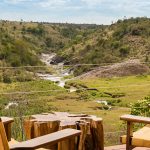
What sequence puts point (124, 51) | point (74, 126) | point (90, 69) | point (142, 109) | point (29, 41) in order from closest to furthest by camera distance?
point (74, 126) < point (142, 109) < point (90, 69) < point (124, 51) < point (29, 41)

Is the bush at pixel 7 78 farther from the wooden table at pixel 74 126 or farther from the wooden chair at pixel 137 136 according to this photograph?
the wooden chair at pixel 137 136

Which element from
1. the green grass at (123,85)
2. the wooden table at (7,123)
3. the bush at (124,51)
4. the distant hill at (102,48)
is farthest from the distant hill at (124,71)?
the wooden table at (7,123)

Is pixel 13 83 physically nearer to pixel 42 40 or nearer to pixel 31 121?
pixel 31 121

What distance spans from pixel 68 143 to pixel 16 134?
275 centimetres

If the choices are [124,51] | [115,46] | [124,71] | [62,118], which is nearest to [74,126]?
[62,118]

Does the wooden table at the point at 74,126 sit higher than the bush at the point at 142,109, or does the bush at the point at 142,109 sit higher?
the wooden table at the point at 74,126

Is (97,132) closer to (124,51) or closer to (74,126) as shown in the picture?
(74,126)

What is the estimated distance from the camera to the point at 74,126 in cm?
326

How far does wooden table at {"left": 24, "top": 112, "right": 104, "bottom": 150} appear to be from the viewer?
3291 millimetres

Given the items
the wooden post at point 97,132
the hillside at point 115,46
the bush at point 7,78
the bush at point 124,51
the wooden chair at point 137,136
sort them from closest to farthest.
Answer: the wooden chair at point 137,136 < the wooden post at point 97,132 < the bush at point 7,78 < the hillside at point 115,46 < the bush at point 124,51

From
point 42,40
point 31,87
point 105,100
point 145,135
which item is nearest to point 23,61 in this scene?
point 31,87

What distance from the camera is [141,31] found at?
4581cm

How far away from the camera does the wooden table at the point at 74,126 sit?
3291 millimetres

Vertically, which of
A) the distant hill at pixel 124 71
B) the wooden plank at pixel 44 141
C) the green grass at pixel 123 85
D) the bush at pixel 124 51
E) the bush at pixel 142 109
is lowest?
the green grass at pixel 123 85
